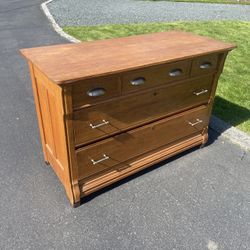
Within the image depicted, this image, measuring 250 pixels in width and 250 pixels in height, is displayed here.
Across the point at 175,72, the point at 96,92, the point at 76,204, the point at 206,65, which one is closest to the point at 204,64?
the point at 206,65

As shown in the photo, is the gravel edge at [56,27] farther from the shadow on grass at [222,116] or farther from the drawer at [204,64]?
the drawer at [204,64]

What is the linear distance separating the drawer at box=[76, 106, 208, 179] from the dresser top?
682mm

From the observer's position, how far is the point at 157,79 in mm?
2498

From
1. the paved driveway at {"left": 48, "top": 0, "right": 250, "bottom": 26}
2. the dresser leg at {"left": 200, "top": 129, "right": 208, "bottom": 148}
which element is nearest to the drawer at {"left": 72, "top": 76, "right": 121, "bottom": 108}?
the dresser leg at {"left": 200, "top": 129, "right": 208, "bottom": 148}

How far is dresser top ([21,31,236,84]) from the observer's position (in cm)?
208

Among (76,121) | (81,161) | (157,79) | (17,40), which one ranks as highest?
(157,79)

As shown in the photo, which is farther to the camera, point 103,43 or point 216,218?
point 103,43

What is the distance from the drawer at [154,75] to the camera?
2305 millimetres

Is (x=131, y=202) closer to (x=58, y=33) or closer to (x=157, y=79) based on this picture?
(x=157, y=79)

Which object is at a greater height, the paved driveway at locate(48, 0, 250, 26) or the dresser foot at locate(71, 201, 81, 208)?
the dresser foot at locate(71, 201, 81, 208)

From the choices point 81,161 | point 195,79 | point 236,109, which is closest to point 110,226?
point 81,161

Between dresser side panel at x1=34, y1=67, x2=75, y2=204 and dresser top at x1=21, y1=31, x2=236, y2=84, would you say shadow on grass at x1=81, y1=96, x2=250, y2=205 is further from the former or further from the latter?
dresser top at x1=21, y1=31, x2=236, y2=84

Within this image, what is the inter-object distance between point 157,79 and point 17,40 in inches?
250

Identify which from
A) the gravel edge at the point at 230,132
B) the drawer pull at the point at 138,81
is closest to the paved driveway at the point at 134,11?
the gravel edge at the point at 230,132
